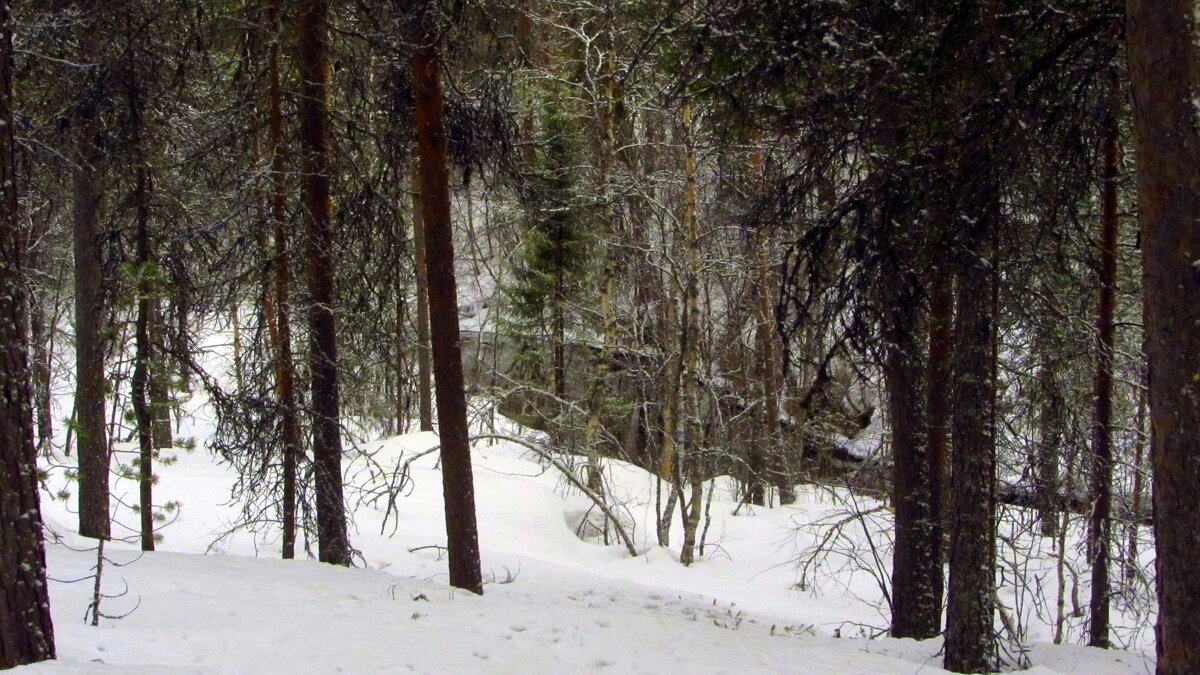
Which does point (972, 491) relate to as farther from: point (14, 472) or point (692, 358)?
point (692, 358)

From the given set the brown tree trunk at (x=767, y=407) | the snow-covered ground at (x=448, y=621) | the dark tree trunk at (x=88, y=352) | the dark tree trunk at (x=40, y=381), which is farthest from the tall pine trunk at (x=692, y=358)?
the dark tree trunk at (x=40, y=381)

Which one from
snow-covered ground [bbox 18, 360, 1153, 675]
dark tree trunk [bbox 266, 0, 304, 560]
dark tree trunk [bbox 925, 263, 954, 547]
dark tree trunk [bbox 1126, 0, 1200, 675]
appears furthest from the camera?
dark tree trunk [bbox 266, 0, 304, 560]

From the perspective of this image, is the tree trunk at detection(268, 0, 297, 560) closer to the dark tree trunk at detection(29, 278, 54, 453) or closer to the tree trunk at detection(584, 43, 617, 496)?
the dark tree trunk at detection(29, 278, 54, 453)

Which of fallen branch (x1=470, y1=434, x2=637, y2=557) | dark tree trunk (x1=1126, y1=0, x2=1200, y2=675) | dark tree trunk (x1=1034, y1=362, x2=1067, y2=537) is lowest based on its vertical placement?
fallen branch (x1=470, y1=434, x2=637, y2=557)

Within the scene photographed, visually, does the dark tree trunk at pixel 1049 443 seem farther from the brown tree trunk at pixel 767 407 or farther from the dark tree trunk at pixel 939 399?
the brown tree trunk at pixel 767 407

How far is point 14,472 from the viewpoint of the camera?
426 centimetres

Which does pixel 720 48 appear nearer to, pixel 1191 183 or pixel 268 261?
pixel 1191 183

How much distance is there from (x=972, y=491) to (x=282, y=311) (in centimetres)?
661

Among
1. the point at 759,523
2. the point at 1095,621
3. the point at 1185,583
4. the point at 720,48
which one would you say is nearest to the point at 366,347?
the point at 720,48

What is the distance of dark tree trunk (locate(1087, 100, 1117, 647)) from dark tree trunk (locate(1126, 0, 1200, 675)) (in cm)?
512

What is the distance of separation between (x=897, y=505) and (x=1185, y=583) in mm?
4228

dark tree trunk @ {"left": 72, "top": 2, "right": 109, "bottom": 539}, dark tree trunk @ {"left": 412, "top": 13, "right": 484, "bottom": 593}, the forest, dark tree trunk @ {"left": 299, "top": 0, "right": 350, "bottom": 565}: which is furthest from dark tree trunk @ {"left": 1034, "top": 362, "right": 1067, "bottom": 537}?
dark tree trunk @ {"left": 72, "top": 2, "right": 109, "bottom": 539}

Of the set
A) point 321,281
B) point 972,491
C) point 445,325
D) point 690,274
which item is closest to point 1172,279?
point 972,491

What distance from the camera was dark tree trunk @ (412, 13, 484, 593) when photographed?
7871mm
